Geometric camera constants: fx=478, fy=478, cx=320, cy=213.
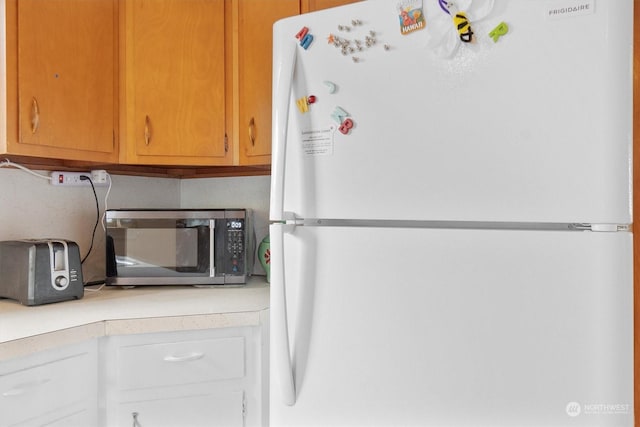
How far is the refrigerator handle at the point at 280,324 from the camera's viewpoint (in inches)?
42.4

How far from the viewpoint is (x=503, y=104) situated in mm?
937

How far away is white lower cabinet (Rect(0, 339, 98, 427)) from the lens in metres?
1.09

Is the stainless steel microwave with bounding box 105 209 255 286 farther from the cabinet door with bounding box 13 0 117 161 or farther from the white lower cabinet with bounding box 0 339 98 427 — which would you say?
the white lower cabinet with bounding box 0 339 98 427

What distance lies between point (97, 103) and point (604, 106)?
1.48 m

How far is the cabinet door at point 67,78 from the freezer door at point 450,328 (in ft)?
2.85

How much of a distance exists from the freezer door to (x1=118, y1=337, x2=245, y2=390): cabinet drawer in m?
0.32

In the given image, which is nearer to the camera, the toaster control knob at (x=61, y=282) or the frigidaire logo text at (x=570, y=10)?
the frigidaire logo text at (x=570, y=10)

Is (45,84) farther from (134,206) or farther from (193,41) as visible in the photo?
(134,206)

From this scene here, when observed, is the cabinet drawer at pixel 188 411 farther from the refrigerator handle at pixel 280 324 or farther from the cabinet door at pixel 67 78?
the cabinet door at pixel 67 78

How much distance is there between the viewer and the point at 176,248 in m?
1.77

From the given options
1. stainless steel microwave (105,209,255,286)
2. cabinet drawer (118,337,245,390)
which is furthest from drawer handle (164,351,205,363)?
stainless steel microwave (105,209,255,286)

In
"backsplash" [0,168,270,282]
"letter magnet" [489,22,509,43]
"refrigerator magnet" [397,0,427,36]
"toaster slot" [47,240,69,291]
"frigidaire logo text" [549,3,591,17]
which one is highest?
"refrigerator magnet" [397,0,427,36]

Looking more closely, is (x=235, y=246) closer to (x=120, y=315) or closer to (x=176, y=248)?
(x=176, y=248)

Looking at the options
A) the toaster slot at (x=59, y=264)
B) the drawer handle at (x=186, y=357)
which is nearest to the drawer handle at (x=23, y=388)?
the drawer handle at (x=186, y=357)
